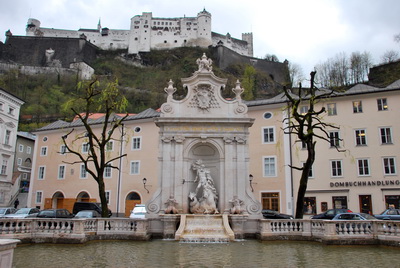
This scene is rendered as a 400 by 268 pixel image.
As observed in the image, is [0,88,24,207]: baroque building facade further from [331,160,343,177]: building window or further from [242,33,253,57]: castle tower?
[242,33,253,57]: castle tower

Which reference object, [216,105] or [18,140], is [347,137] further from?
[18,140]

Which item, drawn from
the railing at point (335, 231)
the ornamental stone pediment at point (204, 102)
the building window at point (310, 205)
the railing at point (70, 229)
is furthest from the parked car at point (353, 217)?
the building window at point (310, 205)

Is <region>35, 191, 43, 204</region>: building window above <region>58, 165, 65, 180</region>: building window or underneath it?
underneath

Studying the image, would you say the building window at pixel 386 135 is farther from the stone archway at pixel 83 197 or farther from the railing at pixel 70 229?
the stone archway at pixel 83 197

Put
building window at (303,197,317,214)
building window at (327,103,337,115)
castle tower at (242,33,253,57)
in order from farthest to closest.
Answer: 1. castle tower at (242,33,253,57)
2. building window at (327,103,337,115)
3. building window at (303,197,317,214)

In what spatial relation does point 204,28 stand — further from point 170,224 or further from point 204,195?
point 170,224

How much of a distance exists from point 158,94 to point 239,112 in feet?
251

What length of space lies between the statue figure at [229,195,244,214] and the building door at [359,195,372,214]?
19030mm

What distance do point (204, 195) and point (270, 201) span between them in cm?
1751

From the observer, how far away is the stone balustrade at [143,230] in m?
15.3

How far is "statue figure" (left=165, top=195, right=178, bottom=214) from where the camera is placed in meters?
19.1

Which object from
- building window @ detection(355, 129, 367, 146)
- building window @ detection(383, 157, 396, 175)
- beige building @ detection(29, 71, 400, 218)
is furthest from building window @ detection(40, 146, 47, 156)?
building window @ detection(383, 157, 396, 175)

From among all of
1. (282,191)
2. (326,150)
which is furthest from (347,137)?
(282,191)

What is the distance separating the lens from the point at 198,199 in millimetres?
20438
